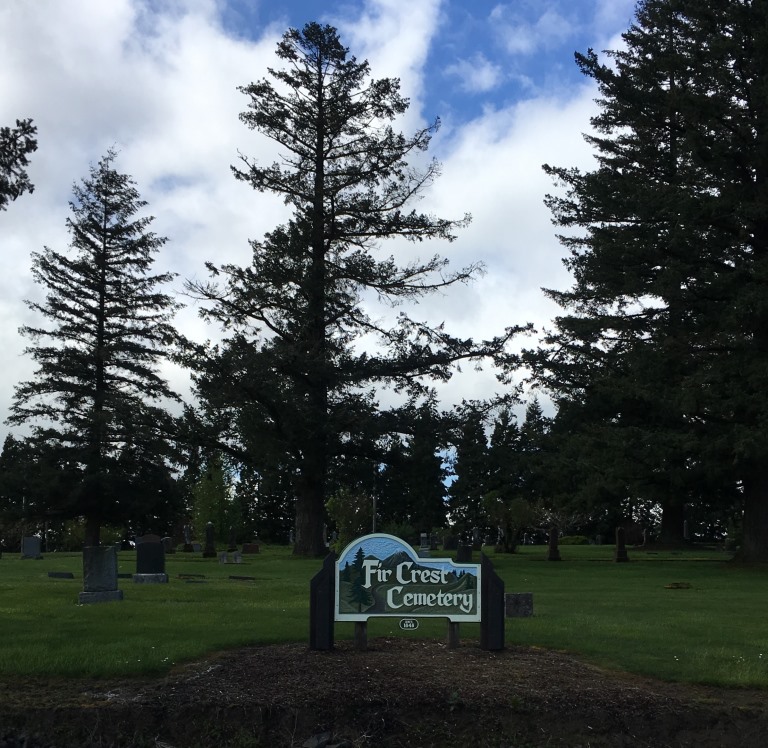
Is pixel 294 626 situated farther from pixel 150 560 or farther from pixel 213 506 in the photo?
pixel 213 506

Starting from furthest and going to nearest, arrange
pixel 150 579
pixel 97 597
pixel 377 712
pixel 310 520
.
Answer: pixel 310 520
pixel 150 579
pixel 97 597
pixel 377 712

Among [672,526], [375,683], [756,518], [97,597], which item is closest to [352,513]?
[672,526]

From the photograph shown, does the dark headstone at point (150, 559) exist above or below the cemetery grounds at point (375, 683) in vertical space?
above

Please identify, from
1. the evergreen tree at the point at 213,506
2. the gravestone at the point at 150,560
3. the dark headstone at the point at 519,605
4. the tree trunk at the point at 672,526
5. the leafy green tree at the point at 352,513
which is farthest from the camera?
the evergreen tree at the point at 213,506

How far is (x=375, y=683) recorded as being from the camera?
27.9 feet

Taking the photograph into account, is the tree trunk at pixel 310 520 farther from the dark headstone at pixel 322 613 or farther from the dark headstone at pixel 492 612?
the dark headstone at pixel 492 612

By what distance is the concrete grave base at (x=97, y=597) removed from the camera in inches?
594

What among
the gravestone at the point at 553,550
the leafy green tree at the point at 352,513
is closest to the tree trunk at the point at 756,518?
the gravestone at the point at 553,550

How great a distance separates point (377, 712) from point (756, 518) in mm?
23679

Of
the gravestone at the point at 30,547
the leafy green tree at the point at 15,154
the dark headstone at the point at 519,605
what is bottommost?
the gravestone at the point at 30,547

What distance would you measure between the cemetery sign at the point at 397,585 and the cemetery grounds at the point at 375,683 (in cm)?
45

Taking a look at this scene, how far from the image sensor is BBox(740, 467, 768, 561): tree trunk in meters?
28.0

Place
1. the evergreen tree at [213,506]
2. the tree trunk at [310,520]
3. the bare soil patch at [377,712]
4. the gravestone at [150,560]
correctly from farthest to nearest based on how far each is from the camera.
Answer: the evergreen tree at [213,506] → the tree trunk at [310,520] → the gravestone at [150,560] → the bare soil patch at [377,712]

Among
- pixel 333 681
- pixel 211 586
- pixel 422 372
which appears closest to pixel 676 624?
pixel 333 681
